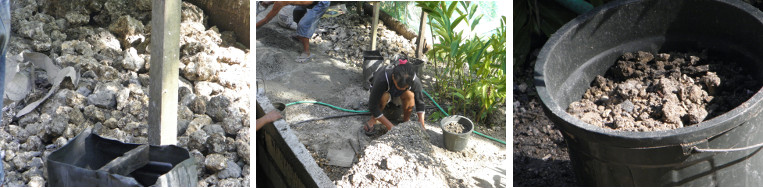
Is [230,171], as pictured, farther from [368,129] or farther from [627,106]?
[627,106]

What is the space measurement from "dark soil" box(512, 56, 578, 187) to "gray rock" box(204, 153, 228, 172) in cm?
124

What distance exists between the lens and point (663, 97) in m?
2.39

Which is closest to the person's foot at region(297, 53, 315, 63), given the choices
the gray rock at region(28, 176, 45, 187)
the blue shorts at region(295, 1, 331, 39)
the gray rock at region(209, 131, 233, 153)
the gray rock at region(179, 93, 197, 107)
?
the blue shorts at region(295, 1, 331, 39)

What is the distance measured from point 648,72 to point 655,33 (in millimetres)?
163

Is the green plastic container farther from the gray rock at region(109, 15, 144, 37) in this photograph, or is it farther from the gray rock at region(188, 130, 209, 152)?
the gray rock at region(109, 15, 144, 37)

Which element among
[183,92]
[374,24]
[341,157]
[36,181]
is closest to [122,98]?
[183,92]

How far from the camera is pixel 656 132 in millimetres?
2000

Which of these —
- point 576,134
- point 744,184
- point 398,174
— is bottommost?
point 398,174

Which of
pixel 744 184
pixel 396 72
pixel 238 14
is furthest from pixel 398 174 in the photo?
pixel 238 14

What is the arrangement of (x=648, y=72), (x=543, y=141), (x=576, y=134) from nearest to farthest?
(x=576, y=134) → (x=648, y=72) → (x=543, y=141)

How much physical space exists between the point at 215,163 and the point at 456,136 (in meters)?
1.16

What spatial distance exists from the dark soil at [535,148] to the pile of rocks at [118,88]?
1.22 meters

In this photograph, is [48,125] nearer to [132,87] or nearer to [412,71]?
[132,87]

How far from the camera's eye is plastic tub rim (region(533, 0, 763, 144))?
1.98m
